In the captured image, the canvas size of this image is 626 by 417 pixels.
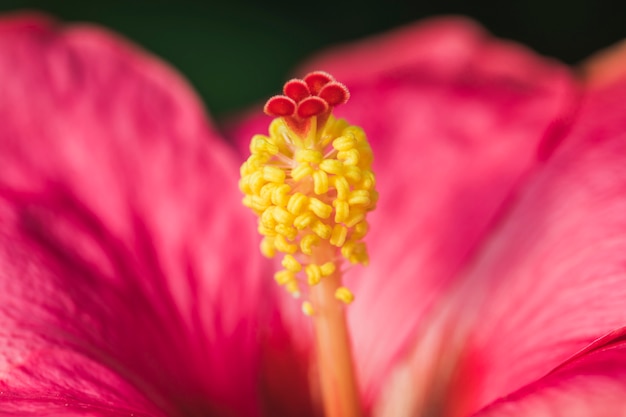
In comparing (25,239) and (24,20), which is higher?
(24,20)

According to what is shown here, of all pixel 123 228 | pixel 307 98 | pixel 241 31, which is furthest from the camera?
pixel 241 31

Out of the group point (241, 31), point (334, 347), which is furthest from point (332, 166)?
point (241, 31)

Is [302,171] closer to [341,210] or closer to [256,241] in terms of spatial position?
[341,210]

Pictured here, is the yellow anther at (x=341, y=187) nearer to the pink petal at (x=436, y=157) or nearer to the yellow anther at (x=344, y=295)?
the yellow anther at (x=344, y=295)

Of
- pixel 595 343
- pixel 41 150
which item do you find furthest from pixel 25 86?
pixel 595 343

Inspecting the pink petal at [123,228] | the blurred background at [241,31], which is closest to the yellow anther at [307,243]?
the pink petal at [123,228]

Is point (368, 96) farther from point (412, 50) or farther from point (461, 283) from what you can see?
point (461, 283)
